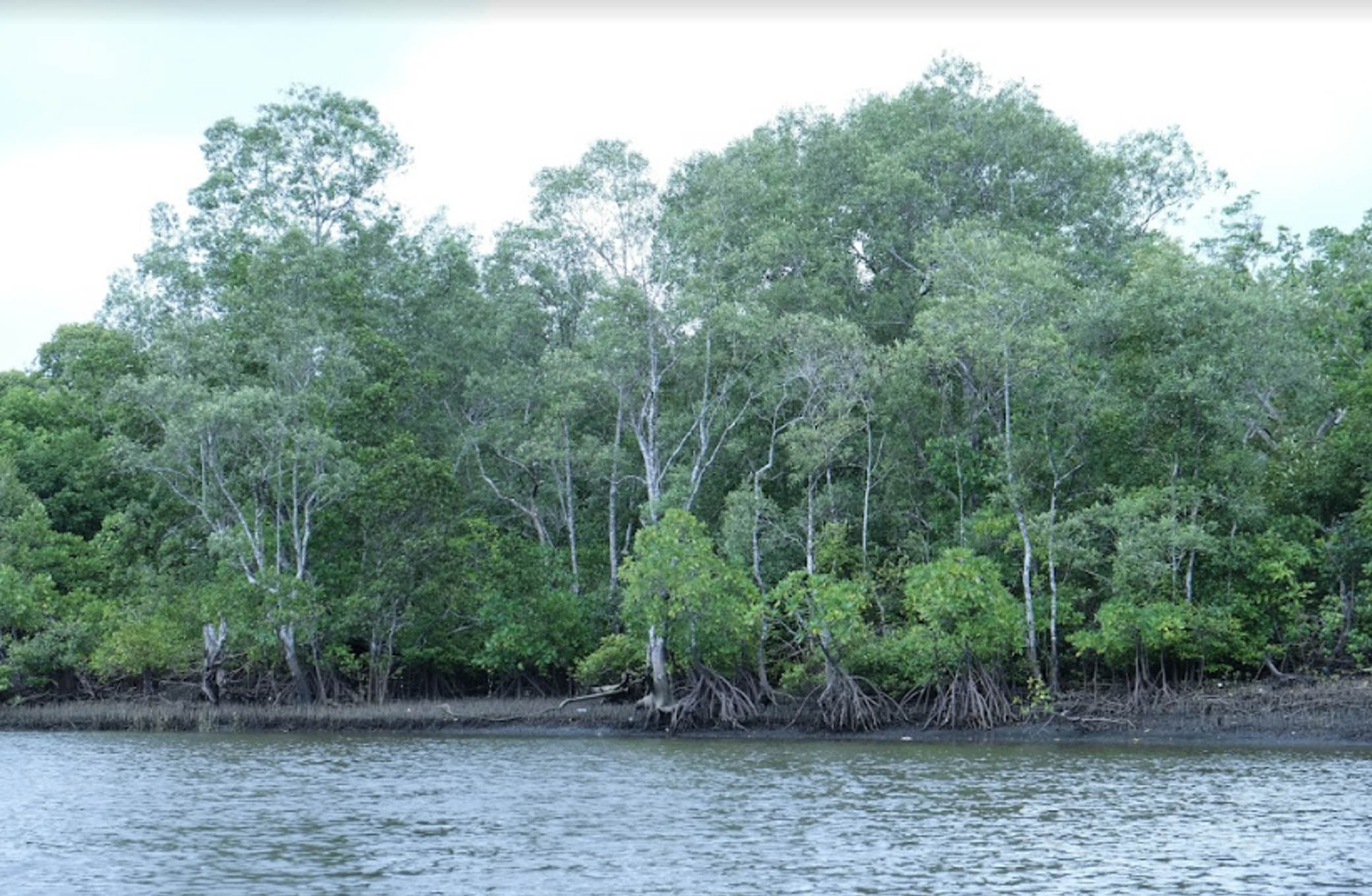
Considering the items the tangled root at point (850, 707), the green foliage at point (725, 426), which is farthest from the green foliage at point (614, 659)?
the tangled root at point (850, 707)

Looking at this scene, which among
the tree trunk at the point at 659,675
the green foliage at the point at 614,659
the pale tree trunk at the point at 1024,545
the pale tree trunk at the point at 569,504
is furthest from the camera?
the pale tree trunk at the point at 569,504

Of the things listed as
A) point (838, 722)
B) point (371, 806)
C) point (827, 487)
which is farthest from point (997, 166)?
point (371, 806)

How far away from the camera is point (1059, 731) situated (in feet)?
114

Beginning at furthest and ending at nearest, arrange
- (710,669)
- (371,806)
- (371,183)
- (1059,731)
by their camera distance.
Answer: (371,183), (710,669), (1059,731), (371,806)

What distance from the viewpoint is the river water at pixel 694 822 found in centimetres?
1656

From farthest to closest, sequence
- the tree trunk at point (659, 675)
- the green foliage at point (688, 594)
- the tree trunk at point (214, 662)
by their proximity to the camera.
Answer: the tree trunk at point (214, 662)
the tree trunk at point (659, 675)
the green foliage at point (688, 594)

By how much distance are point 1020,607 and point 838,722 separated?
17.8 feet

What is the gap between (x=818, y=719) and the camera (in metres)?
37.1

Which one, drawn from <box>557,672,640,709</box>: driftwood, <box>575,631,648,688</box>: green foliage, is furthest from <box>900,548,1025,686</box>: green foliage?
<box>557,672,640,709</box>: driftwood

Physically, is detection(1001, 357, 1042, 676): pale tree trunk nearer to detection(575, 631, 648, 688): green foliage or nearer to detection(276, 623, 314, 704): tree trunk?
detection(575, 631, 648, 688): green foliage

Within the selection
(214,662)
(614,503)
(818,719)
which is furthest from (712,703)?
(214,662)

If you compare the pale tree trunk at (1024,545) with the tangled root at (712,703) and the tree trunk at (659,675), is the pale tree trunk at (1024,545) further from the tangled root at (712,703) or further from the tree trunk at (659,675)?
the tree trunk at (659,675)

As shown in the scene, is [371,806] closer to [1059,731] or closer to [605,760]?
[605,760]

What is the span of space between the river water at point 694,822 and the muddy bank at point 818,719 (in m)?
2.28
